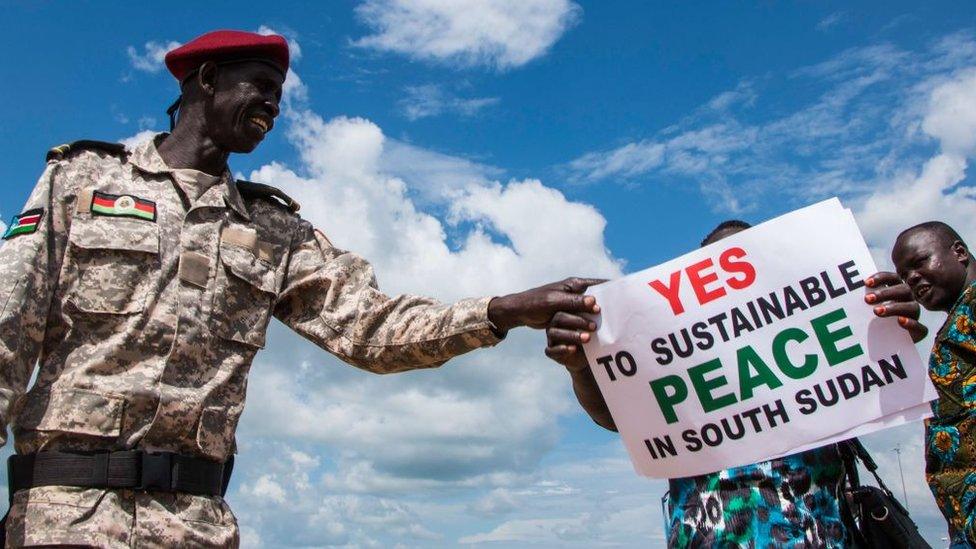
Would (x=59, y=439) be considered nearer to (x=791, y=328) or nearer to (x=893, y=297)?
(x=791, y=328)

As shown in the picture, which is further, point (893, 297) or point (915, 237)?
point (915, 237)

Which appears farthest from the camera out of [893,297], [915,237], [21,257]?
[915,237]

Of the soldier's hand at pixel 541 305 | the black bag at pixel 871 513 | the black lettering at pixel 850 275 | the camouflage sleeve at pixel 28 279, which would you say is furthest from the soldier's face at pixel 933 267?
the camouflage sleeve at pixel 28 279

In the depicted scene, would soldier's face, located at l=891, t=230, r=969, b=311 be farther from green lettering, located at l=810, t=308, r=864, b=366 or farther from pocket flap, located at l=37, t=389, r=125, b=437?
pocket flap, located at l=37, t=389, r=125, b=437

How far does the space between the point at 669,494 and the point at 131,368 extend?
9.76 ft

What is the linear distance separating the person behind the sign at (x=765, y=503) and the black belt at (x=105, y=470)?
6.17 ft

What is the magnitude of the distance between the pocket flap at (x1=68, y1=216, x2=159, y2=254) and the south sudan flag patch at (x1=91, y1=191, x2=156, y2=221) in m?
0.03

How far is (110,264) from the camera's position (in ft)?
13.8

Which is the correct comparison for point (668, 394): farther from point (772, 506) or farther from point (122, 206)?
point (122, 206)

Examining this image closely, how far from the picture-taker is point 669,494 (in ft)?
17.7

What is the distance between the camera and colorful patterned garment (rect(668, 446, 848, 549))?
4.83 meters

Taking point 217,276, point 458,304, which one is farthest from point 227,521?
point 458,304

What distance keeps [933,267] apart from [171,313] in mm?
4553

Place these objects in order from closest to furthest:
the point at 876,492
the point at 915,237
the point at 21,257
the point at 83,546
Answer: the point at 83,546 < the point at 21,257 < the point at 876,492 < the point at 915,237
